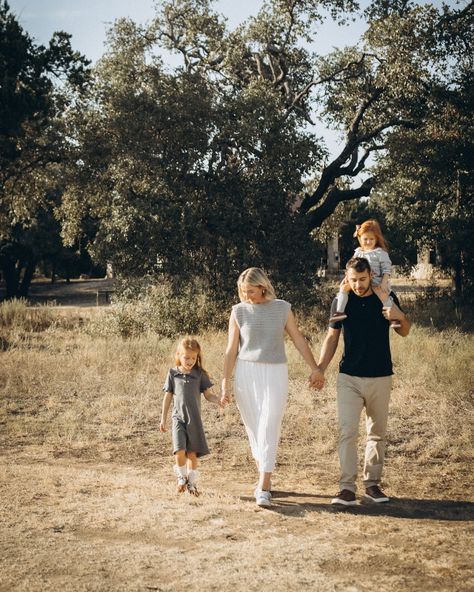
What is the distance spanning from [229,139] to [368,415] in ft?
40.1

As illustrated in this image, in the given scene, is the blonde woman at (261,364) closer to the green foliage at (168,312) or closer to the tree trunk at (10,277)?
the green foliage at (168,312)

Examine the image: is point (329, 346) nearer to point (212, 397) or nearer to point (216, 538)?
point (212, 397)

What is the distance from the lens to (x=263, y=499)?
557 centimetres

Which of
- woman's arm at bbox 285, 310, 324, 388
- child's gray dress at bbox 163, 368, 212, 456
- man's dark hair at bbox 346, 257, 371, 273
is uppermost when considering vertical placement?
man's dark hair at bbox 346, 257, 371, 273

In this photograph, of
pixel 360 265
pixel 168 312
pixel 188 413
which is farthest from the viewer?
pixel 168 312

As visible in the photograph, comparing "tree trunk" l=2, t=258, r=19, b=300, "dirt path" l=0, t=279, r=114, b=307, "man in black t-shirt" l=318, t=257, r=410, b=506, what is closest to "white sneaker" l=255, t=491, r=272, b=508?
"man in black t-shirt" l=318, t=257, r=410, b=506

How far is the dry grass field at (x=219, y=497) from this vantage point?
13.7 feet

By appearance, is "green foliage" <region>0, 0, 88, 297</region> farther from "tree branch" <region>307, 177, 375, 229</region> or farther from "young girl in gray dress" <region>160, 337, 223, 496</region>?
"young girl in gray dress" <region>160, 337, 223, 496</region>

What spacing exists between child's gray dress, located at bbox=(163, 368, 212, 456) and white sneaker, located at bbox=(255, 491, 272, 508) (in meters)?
0.69

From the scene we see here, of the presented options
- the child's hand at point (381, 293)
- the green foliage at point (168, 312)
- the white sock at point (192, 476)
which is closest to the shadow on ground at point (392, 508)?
the white sock at point (192, 476)

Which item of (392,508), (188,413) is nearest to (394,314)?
(392,508)

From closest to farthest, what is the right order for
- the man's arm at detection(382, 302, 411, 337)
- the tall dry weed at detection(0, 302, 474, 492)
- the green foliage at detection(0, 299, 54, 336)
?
the man's arm at detection(382, 302, 411, 337) → the tall dry weed at detection(0, 302, 474, 492) → the green foliage at detection(0, 299, 54, 336)

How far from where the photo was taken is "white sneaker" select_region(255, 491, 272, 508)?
556 cm

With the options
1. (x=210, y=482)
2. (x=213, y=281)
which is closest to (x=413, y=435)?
(x=210, y=482)
